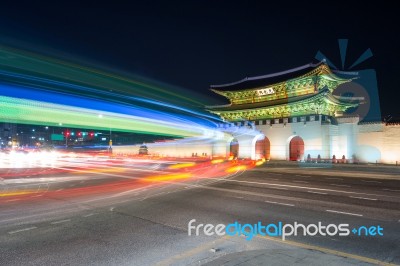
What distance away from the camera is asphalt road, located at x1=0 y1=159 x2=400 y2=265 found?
5.49m

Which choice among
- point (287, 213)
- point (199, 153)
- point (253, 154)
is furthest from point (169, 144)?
point (287, 213)

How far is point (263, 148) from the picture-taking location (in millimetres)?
38469

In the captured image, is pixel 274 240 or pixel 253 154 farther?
pixel 253 154

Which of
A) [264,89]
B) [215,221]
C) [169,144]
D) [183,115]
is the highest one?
[264,89]

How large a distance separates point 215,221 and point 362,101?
117ft

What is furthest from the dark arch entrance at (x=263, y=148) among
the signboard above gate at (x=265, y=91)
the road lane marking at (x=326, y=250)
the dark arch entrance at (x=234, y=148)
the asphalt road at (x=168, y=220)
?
the road lane marking at (x=326, y=250)

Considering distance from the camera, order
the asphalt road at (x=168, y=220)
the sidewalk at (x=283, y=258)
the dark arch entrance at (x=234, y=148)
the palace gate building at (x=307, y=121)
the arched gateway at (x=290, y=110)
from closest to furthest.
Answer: the sidewalk at (x=283, y=258) < the asphalt road at (x=168, y=220) < the palace gate building at (x=307, y=121) < the arched gateway at (x=290, y=110) < the dark arch entrance at (x=234, y=148)

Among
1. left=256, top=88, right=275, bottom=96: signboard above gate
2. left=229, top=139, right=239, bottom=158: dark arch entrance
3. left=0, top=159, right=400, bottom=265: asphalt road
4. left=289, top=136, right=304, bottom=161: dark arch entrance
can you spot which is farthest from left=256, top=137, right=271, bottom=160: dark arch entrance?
left=0, top=159, right=400, bottom=265: asphalt road

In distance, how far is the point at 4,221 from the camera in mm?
7996

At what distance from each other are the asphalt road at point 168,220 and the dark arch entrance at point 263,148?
2350cm

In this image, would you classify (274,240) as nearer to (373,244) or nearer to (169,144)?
(373,244)

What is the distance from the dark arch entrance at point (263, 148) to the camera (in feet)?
124

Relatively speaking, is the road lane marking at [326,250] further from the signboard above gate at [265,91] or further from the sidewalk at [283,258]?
the signboard above gate at [265,91]

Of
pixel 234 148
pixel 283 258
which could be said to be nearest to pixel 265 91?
pixel 234 148
